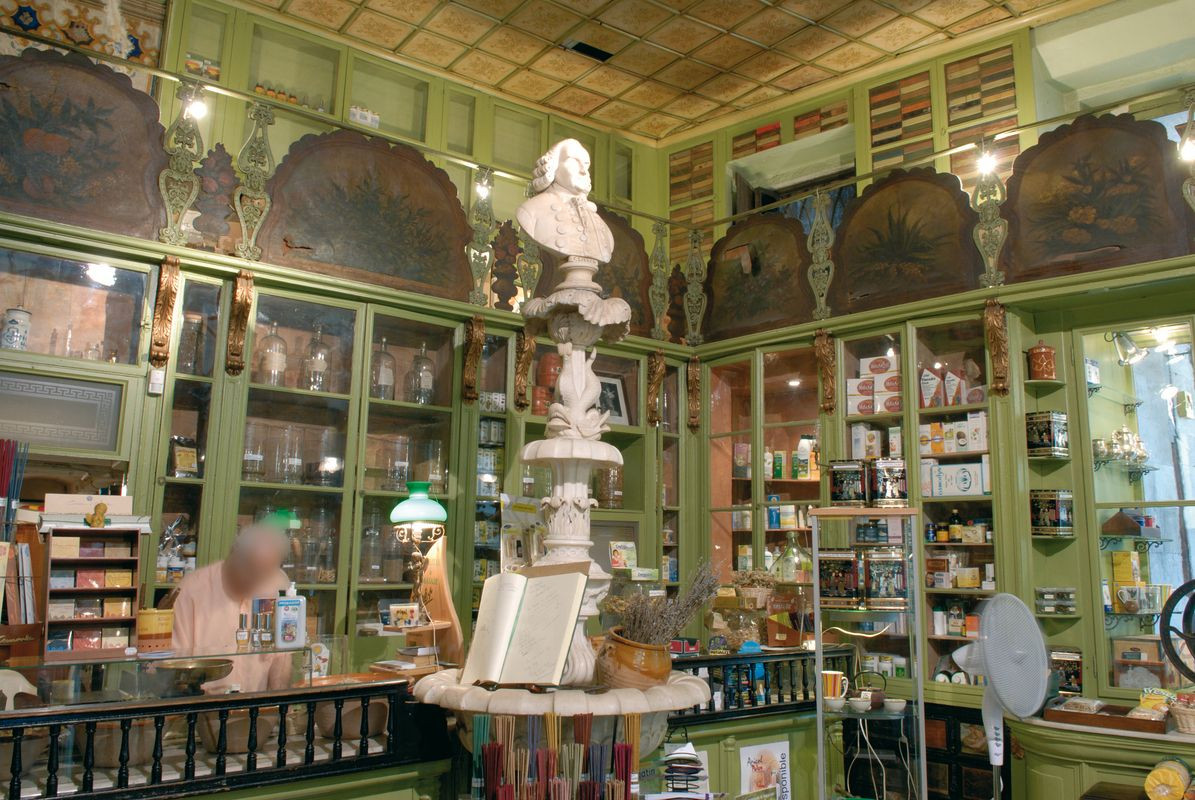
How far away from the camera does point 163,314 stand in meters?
4.80

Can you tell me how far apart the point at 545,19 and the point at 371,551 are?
3.73 metres

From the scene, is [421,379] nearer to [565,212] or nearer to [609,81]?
[565,212]

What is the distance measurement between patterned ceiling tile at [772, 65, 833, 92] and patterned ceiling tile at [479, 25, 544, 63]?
185 centimetres

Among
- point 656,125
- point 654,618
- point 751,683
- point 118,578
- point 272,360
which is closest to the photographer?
point 654,618

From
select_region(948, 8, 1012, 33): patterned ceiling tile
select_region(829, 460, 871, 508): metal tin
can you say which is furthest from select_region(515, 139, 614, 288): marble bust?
select_region(948, 8, 1012, 33): patterned ceiling tile

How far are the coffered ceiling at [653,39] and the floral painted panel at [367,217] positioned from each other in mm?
1369

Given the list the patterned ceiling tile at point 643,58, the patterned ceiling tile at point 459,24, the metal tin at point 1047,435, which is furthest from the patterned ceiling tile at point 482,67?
the metal tin at point 1047,435

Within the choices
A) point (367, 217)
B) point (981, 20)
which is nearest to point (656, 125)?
point (981, 20)

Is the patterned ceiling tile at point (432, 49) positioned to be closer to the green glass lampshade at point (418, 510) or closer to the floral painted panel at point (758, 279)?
the floral painted panel at point (758, 279)

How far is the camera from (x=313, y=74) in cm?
656

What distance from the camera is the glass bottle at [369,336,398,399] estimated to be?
5.52 metres

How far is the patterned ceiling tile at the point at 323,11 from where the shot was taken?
20.7ft

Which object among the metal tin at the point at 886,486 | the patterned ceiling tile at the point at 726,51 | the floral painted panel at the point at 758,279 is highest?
the patterned ceiling tile at the point at 726,51

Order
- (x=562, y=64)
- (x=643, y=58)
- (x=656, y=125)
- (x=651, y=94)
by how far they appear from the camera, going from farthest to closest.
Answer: (x=656, y=125)
(x=651, y=94)
(x=562, y=64)
(x=643, y=58)
